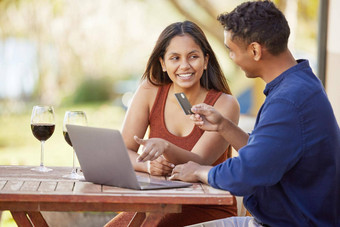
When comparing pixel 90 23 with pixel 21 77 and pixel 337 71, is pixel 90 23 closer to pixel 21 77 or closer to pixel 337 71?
pixel 21 77

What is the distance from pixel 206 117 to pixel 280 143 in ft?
1.60

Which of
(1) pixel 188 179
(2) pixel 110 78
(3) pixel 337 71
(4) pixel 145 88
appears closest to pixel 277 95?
(1) pixel 188 179

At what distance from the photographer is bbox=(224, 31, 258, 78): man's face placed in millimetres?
2306

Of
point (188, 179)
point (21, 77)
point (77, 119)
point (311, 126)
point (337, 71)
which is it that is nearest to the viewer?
point (311, 126)

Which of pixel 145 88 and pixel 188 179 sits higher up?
pixel 145 88

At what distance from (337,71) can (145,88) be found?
101 inches

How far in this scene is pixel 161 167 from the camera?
101 inches

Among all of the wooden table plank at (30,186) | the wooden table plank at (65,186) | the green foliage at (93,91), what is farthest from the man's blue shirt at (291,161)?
the green foliage at (93,91)

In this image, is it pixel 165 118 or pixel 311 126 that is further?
pixel 165 118

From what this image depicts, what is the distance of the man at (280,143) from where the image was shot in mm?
2105

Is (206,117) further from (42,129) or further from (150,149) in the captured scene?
(42,129)

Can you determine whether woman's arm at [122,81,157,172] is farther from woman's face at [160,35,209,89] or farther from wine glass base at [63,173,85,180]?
wine glass base at [63,173,85,180]

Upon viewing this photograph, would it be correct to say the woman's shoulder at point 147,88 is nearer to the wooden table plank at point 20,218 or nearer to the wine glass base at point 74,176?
the wine glass base at point 74,176

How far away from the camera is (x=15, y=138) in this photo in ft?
21.4
